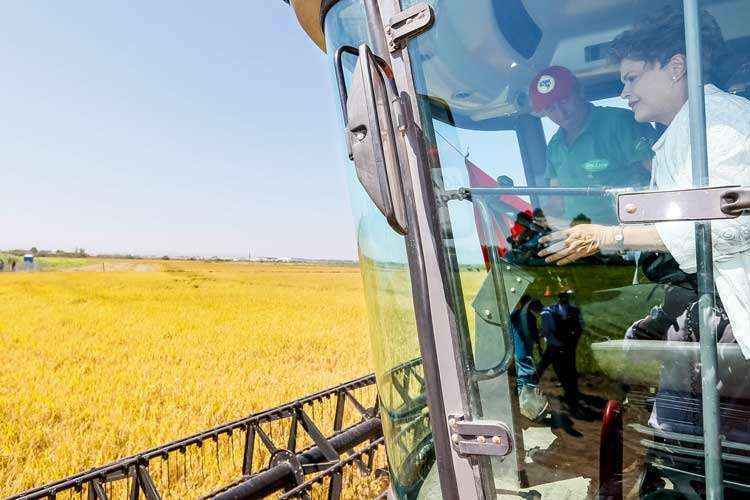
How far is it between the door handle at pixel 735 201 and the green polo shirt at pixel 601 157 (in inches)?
7.5

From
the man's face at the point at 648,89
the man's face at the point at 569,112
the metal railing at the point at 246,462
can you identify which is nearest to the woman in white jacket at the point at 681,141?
the man's face at the point at 648,89

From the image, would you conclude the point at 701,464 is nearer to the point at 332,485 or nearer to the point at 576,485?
the point at 576,485

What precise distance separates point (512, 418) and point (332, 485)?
2.15 metres

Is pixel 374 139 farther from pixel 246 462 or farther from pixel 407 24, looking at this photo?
pixel 246 462

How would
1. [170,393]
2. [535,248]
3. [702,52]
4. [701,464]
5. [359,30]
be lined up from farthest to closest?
[170,393] → [359,30] → [535,248] → [701,464] → [702,52]

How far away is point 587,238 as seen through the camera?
146 cm

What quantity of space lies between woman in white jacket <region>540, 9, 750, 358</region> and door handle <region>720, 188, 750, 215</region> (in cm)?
5

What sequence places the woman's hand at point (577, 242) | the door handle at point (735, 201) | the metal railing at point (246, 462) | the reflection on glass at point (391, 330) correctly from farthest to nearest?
the metal railing at point (246, 462) < the reflection on glass at point (391, 330) < the woman's hand at point (577, 242) < the door handle at point (735, 201)

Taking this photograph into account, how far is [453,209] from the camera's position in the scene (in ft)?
5.22

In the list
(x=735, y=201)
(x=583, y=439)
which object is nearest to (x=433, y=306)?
(x=583, y=439)

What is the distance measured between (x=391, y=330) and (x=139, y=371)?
10.1 metres

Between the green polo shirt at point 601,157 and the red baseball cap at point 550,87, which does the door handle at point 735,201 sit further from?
the red baseball cap at point 550,87

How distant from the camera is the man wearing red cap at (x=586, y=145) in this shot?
1407 millimetres

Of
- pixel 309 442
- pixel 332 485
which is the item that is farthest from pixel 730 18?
pixel 309 442
